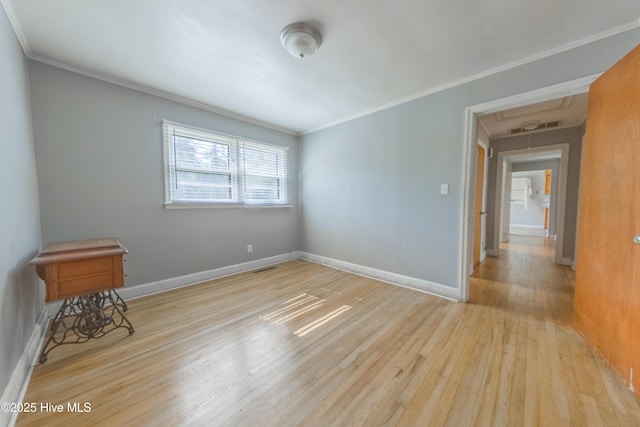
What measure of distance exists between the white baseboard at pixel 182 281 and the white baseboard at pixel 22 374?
53 cm

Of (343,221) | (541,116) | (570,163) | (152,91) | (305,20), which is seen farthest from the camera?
(570,163)

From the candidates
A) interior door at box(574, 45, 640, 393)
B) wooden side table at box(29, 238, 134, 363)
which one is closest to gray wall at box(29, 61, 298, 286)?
wooden side table at box(29, 238, 134, 363)

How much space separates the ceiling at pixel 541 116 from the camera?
2924mm

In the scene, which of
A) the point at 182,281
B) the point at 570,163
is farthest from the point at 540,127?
the point at 182,281

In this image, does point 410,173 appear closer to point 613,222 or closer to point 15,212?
point 613,222

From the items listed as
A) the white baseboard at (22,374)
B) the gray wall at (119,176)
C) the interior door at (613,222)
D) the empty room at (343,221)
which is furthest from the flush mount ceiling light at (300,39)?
the white baseboard at (22,374)

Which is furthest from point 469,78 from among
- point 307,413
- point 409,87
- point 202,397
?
point 202,397

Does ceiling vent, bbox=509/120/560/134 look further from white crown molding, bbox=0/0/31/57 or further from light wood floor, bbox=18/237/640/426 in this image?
white crown molding, bbox=0/0/31/57

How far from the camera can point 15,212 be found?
4.78ft

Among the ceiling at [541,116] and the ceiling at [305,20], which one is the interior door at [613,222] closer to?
the ceiling at [305,20]

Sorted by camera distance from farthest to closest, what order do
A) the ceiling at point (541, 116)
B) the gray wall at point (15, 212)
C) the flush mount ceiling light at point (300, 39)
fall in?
the ceiling at point (541, 116), the flush mount ceiling light at point (300, 39), the gray wall at point (15, 212)

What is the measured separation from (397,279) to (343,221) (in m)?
1.18

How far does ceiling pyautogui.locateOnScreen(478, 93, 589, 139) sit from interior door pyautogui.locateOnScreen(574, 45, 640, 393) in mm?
1416

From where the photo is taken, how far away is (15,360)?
4.32 feet
